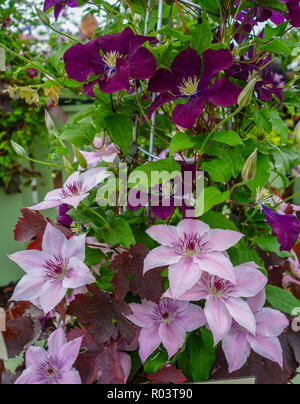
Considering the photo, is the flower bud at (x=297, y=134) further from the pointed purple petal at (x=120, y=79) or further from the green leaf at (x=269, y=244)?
the pointed purple petal at (x=120, y=79)

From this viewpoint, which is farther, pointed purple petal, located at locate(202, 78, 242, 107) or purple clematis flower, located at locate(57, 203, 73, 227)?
purple clematis flower, located at locate(57, 203, 73, 227)

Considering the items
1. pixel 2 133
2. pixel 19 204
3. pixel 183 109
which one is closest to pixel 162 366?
pixel 183 109

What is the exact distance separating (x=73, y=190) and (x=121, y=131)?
0.35 ft

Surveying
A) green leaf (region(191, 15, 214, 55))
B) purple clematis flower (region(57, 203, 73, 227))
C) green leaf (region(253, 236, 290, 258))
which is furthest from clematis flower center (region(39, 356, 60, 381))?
green leaf (region(191, 15, 214, 55))

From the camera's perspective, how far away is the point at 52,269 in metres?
0.45

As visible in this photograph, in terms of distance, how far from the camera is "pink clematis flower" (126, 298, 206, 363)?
44 cm

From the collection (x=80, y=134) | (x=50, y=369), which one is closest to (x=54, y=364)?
(x=50, y=369)

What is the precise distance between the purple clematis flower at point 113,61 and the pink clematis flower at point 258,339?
317 mm

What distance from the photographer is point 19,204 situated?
2145mm

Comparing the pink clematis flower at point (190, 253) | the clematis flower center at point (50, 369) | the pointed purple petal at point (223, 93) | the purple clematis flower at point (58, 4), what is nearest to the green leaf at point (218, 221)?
the pink clematis flower at point (190, 253)

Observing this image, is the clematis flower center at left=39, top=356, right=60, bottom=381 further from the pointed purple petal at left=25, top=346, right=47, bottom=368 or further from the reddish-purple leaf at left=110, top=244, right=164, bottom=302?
the reddish-purple leaf at left=110, top=244, right=164, bottom=302

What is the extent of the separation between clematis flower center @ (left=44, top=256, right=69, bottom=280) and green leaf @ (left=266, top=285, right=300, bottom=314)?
0.29 meters

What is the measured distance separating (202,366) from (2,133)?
1.70 meters
